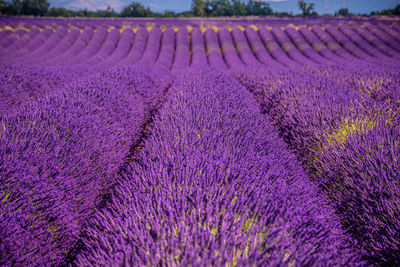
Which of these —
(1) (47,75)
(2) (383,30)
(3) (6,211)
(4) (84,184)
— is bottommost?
(4) (84,184)

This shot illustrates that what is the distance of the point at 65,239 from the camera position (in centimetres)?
147

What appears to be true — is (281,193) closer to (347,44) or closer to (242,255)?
(242,255)

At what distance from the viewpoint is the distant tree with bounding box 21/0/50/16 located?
33500 millimetres

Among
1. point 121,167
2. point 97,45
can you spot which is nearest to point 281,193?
point 121,167

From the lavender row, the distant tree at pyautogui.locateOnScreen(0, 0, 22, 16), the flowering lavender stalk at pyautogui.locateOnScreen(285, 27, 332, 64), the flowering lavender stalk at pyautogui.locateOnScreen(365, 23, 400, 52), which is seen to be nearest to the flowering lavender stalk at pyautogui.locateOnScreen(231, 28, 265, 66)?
the flowering lavender stalk at pyautogui.locateOnScreen(285, 27, 332, 64)

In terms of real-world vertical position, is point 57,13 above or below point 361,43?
above

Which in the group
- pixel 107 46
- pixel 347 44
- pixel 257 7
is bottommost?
pixel 107 46

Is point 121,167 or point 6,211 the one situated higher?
point 6,211

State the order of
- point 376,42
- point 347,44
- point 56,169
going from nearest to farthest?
1. point 56,169
2. point 347,44
3. point 376,42

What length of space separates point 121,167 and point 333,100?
2.89 m

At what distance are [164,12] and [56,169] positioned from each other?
48.5 meters

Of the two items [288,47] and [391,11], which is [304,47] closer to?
[288,47]

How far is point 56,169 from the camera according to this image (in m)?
1.51

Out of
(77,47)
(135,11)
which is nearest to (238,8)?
(135,11)
